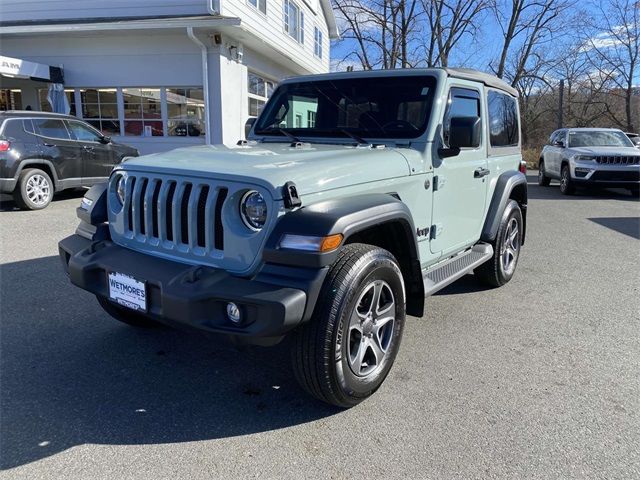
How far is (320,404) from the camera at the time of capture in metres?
2.94

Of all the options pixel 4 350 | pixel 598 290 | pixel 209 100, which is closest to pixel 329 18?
pixel 209 100

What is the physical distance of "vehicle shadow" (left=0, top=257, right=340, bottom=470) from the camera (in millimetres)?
2631

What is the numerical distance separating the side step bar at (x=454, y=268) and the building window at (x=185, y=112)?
10649 mm

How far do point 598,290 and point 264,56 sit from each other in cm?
1302

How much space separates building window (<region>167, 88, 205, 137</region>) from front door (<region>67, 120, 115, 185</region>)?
3812mm

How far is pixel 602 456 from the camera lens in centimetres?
249

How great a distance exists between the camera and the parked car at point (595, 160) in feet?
40.1

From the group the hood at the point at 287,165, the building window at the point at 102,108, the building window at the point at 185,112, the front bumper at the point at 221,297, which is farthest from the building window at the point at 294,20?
the front bumper at the point at 221,297

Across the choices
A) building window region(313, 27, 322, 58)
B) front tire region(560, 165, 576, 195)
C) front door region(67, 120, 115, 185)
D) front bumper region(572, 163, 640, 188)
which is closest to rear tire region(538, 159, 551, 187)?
front tire region(560, 165, 576, 195)

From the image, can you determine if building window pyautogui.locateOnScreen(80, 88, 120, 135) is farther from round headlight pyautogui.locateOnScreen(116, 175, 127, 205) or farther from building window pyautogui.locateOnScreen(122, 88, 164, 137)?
round headlight pyautogui.locateOnScreen(116, 175, 127, 205)

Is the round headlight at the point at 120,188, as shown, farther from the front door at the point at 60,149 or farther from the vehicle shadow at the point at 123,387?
the front door at the point at 60,149

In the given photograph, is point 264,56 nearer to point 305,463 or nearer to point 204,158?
point 204,158

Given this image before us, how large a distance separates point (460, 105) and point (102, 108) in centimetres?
1294

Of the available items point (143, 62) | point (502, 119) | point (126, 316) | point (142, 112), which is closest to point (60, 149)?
point (142, 112)
